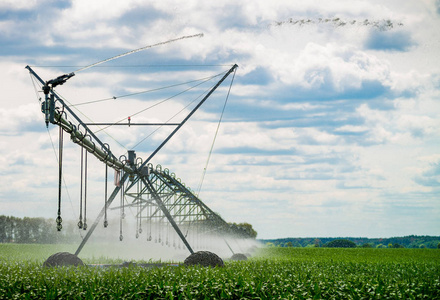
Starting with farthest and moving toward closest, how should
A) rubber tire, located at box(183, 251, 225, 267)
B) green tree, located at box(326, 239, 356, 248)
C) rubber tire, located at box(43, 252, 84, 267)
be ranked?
green tree, located at box(326, 239, 356, 248), rubber tire, located at box(43, 252, 84, 267), rubber tire, located at box(183, 251, 225, 267)

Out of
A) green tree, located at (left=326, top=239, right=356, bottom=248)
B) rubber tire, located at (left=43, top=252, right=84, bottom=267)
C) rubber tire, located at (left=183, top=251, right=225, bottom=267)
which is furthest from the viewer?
green tree, located at (left=326, top=239, right=356, bottom=248)

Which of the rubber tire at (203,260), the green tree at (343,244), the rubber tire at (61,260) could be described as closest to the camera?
the rubber tire at (203,260)

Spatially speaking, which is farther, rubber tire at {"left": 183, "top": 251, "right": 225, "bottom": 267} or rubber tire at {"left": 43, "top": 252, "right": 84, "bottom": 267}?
rubber tire at {"left": 43, "top": 252, "right": 84, "bottom": 267}

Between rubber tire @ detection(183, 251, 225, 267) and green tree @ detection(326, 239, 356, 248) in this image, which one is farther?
green tree @ detection(326, 239, 356, 248)

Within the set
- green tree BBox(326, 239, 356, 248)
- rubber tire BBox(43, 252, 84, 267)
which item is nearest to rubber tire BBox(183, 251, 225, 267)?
rubber tire BBox(43, 252, 84, 267)

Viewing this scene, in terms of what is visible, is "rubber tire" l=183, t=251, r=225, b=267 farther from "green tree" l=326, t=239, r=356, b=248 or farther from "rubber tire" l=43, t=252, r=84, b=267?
"green tree" l=326, t=239, r=356, b=248

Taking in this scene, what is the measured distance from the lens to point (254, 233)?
135 m

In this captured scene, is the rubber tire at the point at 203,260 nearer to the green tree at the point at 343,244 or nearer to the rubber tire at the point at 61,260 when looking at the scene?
the rubber tire at the point at 61,260

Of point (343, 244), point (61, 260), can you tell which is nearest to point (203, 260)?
point (61, 260)

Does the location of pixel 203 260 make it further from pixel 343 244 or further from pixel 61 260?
pixel 343 244

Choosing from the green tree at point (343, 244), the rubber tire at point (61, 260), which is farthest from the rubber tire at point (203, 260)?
the green tree at point (343, 244)

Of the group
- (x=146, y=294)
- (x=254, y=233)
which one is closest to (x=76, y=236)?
(x=254, y=233)

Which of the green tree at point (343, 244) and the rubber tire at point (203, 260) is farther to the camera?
the green tree at point (343, 244)

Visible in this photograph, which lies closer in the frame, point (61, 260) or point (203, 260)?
point (203, 260)
